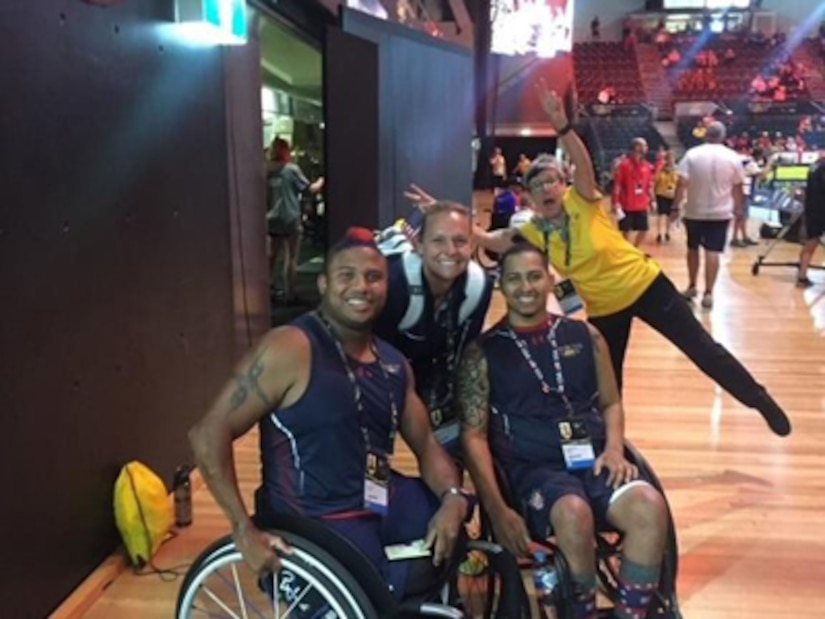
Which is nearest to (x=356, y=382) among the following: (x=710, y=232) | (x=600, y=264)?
(x=600, y=264)

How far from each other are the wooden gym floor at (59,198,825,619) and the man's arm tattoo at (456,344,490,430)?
0.86 m

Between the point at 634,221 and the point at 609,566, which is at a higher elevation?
the point at 634,221

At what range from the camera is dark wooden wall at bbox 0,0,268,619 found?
80.5 inches

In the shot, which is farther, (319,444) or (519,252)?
(519,252)

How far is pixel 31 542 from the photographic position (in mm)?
2123

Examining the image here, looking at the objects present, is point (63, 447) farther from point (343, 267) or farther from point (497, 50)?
point (497, 50)

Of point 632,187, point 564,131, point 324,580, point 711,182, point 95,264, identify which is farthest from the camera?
point 632,187

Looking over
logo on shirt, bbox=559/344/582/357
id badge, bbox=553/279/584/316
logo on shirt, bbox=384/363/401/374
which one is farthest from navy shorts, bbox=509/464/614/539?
id badge, bbox=553/279/584/316

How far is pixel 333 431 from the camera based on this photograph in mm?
1711

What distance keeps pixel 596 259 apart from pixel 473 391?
3.32 feet

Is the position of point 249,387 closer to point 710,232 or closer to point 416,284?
point 416,284

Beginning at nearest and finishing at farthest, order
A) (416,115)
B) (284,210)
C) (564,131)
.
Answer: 1. (564,131)
2. (284,210)
3. (416,115)

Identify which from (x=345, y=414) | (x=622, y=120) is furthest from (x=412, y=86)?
(x=622, y=120)

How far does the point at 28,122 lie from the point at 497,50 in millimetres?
14560
